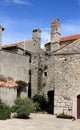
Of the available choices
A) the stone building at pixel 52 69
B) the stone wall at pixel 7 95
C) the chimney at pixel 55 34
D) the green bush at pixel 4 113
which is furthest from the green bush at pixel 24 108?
the chimney at pixel 55 34

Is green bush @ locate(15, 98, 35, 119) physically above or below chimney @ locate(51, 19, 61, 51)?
below

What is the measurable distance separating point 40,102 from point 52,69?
16.8 ft

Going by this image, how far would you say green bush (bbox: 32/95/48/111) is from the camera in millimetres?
33309

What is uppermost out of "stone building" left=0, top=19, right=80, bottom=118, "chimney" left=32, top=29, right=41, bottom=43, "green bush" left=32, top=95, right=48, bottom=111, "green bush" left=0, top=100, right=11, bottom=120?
"chimney" left=32, top=29, right=41, bottom=43

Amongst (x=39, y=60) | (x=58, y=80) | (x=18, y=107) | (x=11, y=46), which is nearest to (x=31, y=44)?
(x=11, y=46)

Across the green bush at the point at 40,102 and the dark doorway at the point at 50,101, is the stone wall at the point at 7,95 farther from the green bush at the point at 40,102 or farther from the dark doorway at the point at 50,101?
the dark doorway at the point at 50,101

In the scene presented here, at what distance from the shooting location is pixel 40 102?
114 feet

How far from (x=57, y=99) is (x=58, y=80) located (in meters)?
1.80

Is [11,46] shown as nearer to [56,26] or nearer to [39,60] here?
[39,60]

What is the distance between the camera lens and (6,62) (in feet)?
109

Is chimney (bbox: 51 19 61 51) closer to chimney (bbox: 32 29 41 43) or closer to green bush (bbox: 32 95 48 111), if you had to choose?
chimney (bbox: 32 29 41 43)

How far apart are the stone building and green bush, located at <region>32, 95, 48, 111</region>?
0.65 m

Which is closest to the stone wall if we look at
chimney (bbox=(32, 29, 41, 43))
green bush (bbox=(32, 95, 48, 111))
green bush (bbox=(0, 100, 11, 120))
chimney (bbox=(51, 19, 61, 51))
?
green bush (bbox=(32, 95, 48, 111))

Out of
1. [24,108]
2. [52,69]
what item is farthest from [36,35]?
[24,108]
